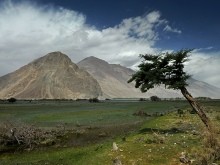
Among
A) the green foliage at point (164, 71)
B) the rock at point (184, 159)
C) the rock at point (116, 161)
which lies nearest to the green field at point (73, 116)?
the green foliage at point (164, 71)

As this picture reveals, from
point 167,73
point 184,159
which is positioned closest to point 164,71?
point 167,73

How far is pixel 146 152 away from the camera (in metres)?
25.8

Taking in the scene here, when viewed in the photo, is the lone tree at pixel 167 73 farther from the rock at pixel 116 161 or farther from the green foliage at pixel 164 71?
the rock at pixel 116 161

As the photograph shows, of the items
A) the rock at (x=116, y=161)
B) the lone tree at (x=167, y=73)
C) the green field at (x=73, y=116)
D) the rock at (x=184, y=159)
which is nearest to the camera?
the rock at (x=116, y=161)

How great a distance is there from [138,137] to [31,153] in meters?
10.4

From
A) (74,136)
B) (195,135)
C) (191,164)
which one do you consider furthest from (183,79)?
(74,136)

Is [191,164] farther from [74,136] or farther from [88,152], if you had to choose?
[74,136]

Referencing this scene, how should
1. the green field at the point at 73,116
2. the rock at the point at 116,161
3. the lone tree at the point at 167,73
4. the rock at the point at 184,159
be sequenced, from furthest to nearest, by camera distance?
the green field at the point at 73,116 → the lone tree at the point at 167,73 → the rock at the point at 184,159 → the rock at the point at 116,161

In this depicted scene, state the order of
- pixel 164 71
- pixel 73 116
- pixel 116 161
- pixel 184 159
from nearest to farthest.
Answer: pixel 116 161 → pixel 184 159 → pixel 164 71 → pixel 73 116

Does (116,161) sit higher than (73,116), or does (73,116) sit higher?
(73,116)

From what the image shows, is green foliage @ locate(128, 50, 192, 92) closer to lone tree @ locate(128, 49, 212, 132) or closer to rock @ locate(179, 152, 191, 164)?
lone tree @ locate(128, 49, 212, 132)

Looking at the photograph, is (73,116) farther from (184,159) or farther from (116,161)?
(184,159)

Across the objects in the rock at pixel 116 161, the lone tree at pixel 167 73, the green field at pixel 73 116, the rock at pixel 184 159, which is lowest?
the rock at pixel 116 161

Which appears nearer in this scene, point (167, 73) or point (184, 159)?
point (184, 159)
